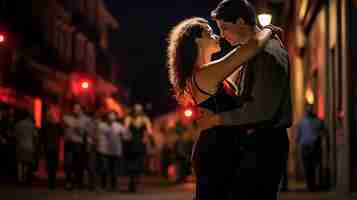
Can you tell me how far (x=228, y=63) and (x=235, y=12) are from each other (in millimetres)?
344

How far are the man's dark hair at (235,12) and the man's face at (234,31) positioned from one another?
0.02 meters

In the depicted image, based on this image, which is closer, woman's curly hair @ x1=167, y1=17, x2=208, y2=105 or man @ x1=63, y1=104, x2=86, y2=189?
woman's curly hair @ x1=167, y1=17, x2=208, y2=105

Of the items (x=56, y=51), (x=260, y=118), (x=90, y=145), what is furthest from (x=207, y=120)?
(x=56, y=51)

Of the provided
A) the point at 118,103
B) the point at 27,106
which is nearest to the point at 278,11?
the point at 27,106

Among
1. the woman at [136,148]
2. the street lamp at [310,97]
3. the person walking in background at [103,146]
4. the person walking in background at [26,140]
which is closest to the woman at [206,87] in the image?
the woman at [136,148]

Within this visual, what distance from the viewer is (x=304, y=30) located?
2858 centimetres

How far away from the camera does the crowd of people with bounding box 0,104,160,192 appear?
64.3ft

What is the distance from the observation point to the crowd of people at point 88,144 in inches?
Answer: 771

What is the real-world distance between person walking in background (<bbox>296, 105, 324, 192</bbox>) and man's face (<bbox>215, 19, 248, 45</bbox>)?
14806mm

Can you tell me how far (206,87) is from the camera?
4859 mm

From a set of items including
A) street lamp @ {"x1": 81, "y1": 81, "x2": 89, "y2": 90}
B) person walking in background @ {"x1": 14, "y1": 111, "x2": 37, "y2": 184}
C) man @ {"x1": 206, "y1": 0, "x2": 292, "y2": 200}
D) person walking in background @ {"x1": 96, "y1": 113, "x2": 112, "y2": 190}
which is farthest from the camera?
street lamp @ {"x1": 81, "y1": 81, "x2": 89, "y2": 90}

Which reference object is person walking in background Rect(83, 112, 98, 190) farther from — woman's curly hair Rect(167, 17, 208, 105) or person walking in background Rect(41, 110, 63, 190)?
woman's curly hair Rect(167, 17, 208, 105)

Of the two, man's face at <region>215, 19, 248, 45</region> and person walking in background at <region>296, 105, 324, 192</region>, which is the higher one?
man's face at <region>215, 19, 248, 45</region>

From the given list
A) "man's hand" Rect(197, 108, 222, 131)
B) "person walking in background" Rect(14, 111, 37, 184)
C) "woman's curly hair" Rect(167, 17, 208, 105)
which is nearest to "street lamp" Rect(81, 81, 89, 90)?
"person walking in background" Rect(14, 111, 37, 184)
